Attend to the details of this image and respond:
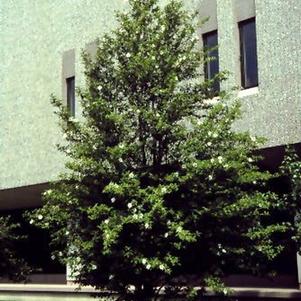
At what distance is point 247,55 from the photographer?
57.8 ft

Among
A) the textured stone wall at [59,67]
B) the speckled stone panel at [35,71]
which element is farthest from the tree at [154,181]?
the speckled stone panel at [35,71]

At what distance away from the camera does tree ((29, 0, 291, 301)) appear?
1226 centimetres

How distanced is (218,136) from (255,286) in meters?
7.85

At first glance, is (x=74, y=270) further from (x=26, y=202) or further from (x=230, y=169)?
(x=26, y=202)

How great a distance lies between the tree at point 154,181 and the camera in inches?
483

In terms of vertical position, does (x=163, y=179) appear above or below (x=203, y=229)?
above

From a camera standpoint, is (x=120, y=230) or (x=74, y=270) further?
(x=74, y=270)

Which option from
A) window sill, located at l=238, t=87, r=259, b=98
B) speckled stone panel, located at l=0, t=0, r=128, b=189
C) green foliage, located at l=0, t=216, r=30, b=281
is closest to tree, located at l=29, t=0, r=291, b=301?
window sill, located at l=238, t=87, r=259, b=98

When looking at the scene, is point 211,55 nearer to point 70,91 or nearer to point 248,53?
point 248,53

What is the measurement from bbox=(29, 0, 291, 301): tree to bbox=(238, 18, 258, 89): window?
3.80 m

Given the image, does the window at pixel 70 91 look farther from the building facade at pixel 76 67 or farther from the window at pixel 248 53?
the window at pixel 248 53

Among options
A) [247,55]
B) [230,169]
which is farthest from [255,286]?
[230,169]

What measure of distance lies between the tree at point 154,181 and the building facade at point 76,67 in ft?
8.93

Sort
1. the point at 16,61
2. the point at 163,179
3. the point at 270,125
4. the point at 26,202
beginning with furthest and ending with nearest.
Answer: the point at 26,202 → the point at 16,61 → the point at 270,125 → the point at 163,179
